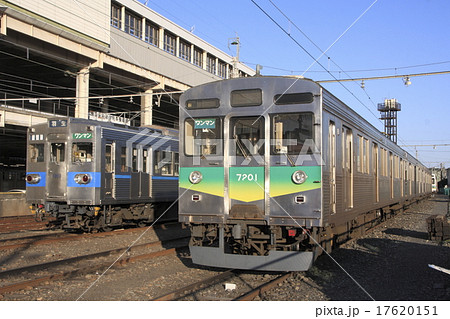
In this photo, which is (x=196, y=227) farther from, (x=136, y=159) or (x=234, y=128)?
(x=136, y=159)

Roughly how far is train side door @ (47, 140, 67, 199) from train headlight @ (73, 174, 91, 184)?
1.35 ft

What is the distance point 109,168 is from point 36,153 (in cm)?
241

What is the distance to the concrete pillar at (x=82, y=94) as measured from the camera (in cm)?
2558

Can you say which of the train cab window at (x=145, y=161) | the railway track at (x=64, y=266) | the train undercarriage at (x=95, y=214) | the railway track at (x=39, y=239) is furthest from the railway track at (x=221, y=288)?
the train cab window at (x=145, y=161)

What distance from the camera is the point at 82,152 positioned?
44.2 ft

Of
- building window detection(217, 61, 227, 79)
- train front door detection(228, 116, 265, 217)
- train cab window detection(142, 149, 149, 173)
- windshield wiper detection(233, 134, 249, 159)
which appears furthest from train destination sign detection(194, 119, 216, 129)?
building window detection(217, 61, 227, 79)

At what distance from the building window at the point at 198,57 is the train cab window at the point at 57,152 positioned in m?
25.5

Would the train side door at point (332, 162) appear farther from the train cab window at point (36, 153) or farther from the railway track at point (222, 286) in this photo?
the train cab window at point (36, 153)

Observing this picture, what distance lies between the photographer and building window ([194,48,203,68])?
125 ft

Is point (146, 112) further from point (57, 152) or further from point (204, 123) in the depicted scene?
point (204, 123)

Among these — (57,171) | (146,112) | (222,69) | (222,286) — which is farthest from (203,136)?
(222,69)

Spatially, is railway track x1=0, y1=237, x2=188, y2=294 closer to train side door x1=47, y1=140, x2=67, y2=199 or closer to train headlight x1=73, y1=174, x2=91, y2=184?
train headlight x1=73, y1=174, x2=91, y2=184

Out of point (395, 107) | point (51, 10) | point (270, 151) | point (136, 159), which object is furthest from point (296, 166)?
point (395, 107)

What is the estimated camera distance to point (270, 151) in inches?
289
